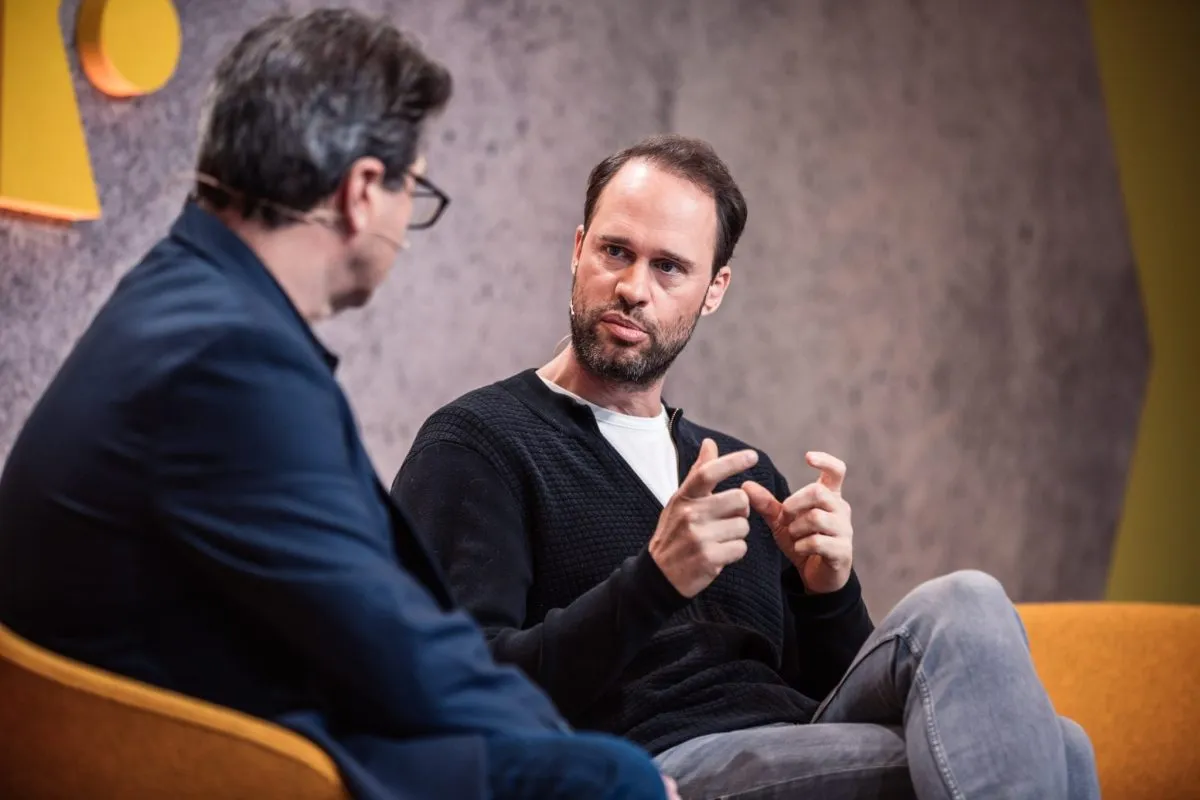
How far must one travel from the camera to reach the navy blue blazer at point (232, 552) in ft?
3.25

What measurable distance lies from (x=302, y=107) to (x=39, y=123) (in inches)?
46.8

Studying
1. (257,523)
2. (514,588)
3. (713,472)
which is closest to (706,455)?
(713,472)

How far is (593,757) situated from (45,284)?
1498mm

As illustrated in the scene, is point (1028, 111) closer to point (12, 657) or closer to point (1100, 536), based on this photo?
point (1100, 536)

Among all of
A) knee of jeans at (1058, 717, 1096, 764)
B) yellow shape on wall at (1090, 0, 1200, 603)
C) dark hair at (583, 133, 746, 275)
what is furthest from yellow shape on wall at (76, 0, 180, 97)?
yellow shape on wall at (1090, 0, 1200, 603)

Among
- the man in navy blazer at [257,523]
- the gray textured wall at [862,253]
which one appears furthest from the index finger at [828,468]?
the gray textured wall at [862,253]

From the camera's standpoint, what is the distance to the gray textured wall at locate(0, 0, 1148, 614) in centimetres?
275

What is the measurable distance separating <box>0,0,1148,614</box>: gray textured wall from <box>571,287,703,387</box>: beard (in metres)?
0.77

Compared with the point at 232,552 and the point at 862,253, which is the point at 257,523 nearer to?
the point at 232,552

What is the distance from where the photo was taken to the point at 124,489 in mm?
1002

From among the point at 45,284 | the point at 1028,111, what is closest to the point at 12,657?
the point at 45,284

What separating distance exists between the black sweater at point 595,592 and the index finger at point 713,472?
9 cm

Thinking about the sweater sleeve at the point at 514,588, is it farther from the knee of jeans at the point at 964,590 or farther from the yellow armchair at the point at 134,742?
the yellow armchair at the point at 134,742

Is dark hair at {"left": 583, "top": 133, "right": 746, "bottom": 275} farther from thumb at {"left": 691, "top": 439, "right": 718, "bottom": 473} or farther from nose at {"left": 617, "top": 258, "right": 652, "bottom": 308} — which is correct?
thumb at {"left": 691, "top": 439, "right": 718, "bottom": 473}
